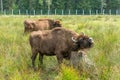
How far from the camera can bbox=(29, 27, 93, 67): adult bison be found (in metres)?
9.45

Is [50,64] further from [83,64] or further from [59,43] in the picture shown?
[83,64]

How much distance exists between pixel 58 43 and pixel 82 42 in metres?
0.73

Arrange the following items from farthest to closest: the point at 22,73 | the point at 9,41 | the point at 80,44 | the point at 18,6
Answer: the point at 18,6 < the point at 9,41 < the point at 80,44 < the point at 22,73

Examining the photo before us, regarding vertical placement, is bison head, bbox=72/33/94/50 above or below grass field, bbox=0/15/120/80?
above

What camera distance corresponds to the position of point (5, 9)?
7244 cm

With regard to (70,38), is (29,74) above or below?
below

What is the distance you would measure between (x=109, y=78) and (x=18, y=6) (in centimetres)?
7095

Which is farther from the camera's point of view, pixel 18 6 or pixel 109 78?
pixel 18 6

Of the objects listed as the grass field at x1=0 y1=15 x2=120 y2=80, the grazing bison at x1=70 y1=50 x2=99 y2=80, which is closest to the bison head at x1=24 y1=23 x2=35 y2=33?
the grass field at x1=0 y1=15 x2=120 y2=80

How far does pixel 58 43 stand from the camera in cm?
977

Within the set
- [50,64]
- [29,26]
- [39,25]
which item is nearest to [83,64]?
[50,64]

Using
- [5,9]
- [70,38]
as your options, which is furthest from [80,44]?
[5,9]

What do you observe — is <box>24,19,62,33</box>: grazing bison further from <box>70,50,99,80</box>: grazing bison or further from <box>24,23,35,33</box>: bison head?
<box>70,50,99,80</box>: grazing bison

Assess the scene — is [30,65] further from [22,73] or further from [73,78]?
[73,78]
